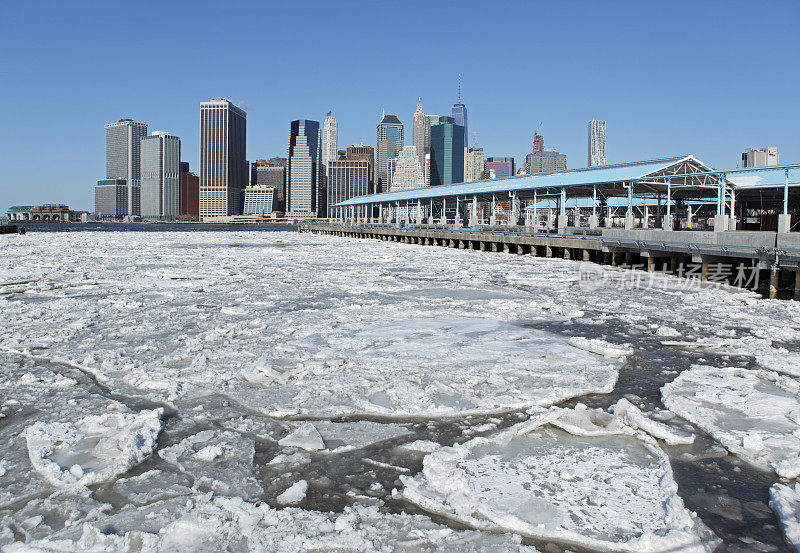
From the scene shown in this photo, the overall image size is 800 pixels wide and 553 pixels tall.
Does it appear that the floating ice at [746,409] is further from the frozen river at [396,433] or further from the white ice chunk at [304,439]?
the white ice chunk at [304,439]

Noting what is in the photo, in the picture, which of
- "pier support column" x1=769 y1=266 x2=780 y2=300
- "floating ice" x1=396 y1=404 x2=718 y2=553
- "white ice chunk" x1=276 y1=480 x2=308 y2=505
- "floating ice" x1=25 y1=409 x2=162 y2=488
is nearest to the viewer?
"floating ice" x1=396 y1=404 x2=718 y2=553

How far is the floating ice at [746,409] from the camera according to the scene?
5.71 m

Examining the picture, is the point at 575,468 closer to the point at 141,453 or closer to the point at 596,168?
the point at 141,453

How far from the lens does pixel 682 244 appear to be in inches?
912

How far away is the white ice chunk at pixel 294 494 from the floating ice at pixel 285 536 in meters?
0.15

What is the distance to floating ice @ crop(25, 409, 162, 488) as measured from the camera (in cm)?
505

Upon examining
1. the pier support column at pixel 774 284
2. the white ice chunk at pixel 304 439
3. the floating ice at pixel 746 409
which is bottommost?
the white ice chunk at pixel 304 439

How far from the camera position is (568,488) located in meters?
4.91

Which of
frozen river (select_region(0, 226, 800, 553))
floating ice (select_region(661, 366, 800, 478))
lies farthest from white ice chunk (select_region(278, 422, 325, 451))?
floating ice (select_region(661, 366, 800, 478))

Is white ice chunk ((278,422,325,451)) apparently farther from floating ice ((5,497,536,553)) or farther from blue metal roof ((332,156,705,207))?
blue metal roof ((332,156,705,207))

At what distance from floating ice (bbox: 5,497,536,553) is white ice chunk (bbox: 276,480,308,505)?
146 millimetres

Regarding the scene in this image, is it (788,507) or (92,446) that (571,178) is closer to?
(788,507)

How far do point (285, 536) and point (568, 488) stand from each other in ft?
7.69

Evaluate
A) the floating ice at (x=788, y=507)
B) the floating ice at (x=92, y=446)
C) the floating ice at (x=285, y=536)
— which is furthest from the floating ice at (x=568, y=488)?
the floating ice at (x=92, y=446)
